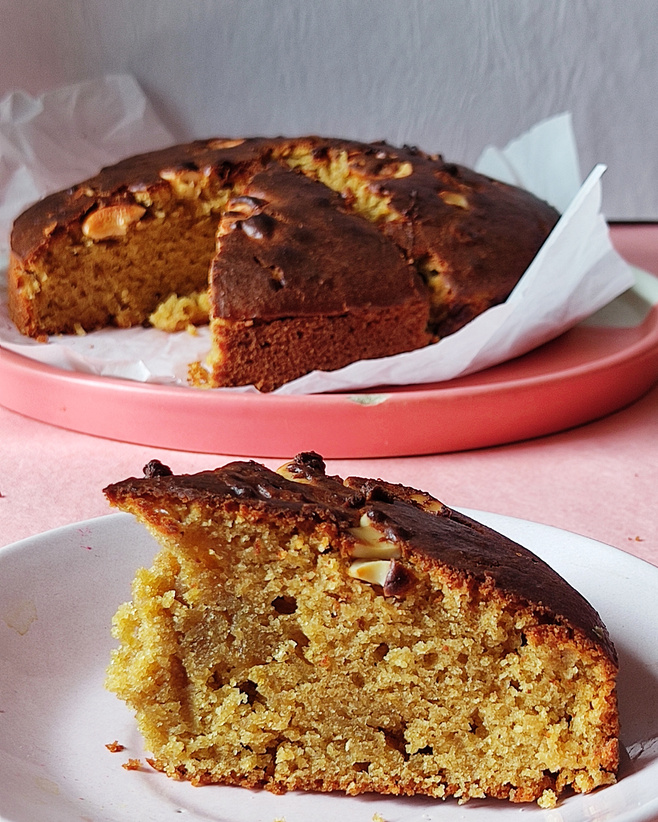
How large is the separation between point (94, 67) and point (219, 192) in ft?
4.90

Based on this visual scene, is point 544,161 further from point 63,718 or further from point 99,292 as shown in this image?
point 63,718

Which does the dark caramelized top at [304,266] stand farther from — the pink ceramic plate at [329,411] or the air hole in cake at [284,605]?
the air hole in cake at [284,605]

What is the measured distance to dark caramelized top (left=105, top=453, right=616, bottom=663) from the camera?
1129 millimetres

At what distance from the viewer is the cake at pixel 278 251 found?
101 inches

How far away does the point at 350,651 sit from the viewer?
3.87ft

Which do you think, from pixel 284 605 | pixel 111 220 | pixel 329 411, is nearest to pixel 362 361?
pixel 329 411

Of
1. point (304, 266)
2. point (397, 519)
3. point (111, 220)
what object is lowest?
point (111, 220)

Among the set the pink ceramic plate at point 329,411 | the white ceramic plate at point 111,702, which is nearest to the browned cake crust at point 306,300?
the pink ceramic plate at point 329,411

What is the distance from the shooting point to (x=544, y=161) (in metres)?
3.51

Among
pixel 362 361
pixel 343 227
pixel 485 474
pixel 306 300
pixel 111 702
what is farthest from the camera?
pixel 343 227

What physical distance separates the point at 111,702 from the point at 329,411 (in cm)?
101

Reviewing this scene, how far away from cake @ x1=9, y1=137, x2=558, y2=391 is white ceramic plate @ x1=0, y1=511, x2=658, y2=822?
1.15 meters

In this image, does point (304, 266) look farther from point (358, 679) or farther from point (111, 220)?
point (358, 679)

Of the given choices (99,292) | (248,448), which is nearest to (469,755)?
(248,448)
